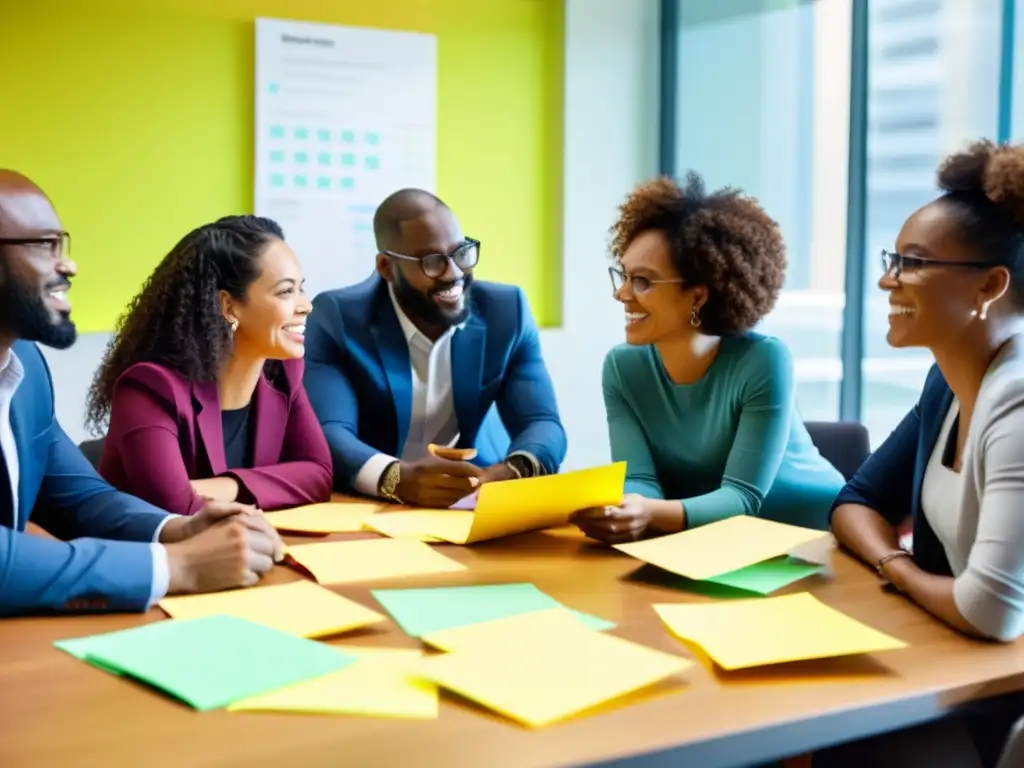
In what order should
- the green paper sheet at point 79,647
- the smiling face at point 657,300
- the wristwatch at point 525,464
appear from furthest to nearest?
the wristwatch at point 525,464 → the smiling face at point 657,300 → the green paper sheet at point 79,647

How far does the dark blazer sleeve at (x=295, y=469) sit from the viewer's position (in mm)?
2154

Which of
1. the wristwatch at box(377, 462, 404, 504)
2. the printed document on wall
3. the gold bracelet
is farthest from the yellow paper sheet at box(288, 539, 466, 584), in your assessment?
the printed document on wall

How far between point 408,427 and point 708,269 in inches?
34.1

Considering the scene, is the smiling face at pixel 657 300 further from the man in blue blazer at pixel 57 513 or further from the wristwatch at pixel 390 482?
the man in blue blazer at pixel 57 513

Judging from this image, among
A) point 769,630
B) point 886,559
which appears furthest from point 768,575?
point 769,630

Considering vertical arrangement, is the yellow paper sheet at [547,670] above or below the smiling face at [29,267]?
below

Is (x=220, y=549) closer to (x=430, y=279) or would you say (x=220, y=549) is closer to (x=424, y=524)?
(x=424, y=524)

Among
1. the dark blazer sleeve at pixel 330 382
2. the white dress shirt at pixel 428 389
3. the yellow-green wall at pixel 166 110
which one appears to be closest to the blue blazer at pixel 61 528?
the dark blazer sleeve at pixel 330 382

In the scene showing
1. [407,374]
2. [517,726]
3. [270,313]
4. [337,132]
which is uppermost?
[337,132]

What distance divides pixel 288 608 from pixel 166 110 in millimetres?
3061

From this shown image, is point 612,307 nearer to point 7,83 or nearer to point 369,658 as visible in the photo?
point 7,83

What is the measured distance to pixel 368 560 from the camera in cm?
177

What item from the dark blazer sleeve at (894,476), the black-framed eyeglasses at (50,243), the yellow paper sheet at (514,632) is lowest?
the yellow paper sheet at (514,632)

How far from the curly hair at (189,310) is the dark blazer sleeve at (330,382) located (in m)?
0.40
